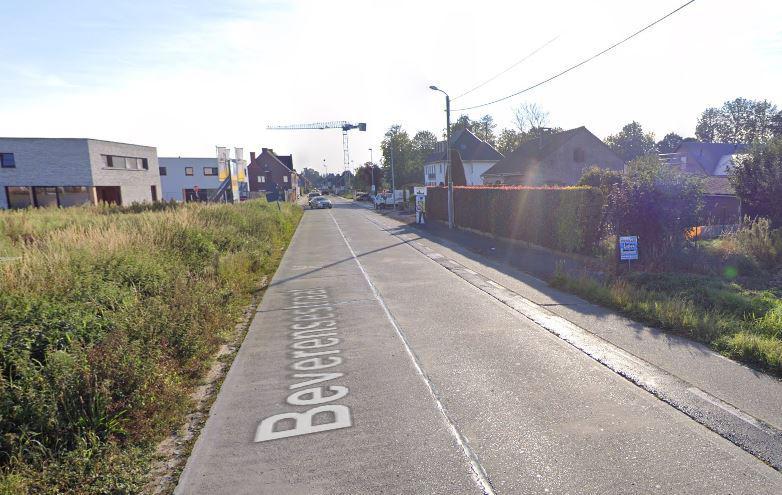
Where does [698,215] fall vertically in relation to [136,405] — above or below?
above

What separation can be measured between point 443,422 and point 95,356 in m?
3.43

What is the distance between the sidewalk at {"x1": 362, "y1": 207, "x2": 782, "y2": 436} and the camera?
4781 millimetres

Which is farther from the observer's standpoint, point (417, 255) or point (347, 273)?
point (417, 255)

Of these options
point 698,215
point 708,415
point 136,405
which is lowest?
point 708,415

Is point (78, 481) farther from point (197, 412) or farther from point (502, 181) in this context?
point (502, 181)

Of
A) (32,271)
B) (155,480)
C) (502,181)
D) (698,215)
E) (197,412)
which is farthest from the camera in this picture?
(502,181)

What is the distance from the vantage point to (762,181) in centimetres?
1593

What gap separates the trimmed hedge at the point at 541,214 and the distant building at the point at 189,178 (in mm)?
50803

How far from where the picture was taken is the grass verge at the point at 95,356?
12.0ft

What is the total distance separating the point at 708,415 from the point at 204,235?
11542mm

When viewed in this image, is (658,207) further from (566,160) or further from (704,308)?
(566,160)

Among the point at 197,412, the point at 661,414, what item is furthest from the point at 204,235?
the point at 661,414

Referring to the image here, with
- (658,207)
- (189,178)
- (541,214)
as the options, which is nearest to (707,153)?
(541,214)

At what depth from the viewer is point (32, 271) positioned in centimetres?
628
